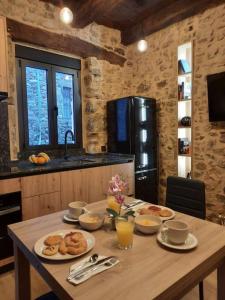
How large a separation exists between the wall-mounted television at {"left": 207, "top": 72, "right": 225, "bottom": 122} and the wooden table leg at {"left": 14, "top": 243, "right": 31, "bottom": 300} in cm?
255

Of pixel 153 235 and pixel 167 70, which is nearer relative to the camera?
pixel 153 235

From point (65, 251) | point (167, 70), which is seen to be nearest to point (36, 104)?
point (167, 70)

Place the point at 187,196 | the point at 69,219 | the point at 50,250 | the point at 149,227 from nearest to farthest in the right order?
the point at 50,250, the point at 149,227, the point at 69,219, the point at 187,196

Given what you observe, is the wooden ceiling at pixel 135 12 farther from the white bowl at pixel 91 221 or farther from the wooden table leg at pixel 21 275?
the wooden table leg at pixel 21 275

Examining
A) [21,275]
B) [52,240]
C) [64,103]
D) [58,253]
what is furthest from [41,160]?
[58,253]

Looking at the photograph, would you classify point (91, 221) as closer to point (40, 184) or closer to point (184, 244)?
point (184, 244)

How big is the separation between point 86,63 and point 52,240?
297 centimetres

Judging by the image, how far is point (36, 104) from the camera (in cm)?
306

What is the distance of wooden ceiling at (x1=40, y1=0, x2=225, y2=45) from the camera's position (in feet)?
9.46

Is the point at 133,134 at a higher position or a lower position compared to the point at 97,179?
higher

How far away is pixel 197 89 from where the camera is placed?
10.0 feet

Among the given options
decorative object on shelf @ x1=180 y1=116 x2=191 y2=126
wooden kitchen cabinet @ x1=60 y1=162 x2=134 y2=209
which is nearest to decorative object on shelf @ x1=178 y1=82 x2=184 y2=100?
decorative object on shelf @ x1=180 y1=116 x2=191 y2=126

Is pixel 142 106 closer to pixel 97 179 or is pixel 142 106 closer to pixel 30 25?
pixel 97 179

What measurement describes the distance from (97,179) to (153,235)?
1.62 m
